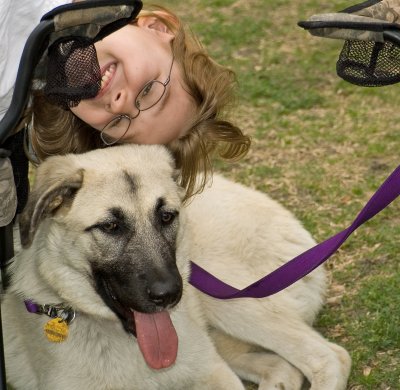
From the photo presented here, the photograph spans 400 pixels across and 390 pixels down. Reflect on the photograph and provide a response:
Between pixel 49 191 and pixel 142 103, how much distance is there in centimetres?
75

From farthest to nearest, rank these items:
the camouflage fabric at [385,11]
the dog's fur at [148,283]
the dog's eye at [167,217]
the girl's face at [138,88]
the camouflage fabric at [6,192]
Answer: the girl's face at [138,88] < the dog's eye at [167,217] < the dog's fur at [148,283] < the camouflage fabric at [6,192] < the camouflage fabric at [385,11]

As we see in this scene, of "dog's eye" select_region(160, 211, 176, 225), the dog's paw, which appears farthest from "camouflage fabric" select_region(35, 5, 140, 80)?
the dog's paw

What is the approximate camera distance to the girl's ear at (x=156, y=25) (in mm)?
4055

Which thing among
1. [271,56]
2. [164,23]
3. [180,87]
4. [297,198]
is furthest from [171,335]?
[271,56]

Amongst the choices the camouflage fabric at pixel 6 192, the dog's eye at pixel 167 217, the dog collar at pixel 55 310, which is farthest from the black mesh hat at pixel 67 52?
the dog collar at pixel 55 310

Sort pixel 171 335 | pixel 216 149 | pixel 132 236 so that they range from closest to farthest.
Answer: pixel 132 236 < pixel 171 335 < pixel 216 149

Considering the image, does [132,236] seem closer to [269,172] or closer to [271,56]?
[269,172]

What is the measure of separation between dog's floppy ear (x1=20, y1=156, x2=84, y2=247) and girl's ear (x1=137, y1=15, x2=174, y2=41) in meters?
0.86

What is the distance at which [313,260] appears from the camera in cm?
372

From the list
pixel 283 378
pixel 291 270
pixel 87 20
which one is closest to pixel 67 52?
pixel 87 20

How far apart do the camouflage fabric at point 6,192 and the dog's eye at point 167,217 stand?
610 mm

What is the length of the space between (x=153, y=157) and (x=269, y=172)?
249 cm

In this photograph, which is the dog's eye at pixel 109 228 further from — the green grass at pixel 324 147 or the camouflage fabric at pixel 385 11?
the green grass at pixel 324 147

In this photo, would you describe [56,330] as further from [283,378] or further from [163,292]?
[283,378]
